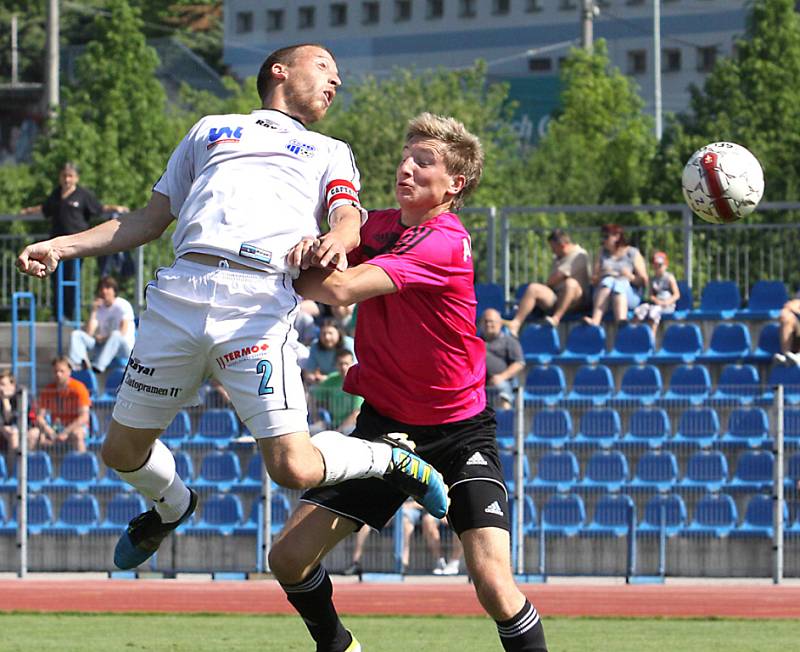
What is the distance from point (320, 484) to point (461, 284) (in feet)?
3.39

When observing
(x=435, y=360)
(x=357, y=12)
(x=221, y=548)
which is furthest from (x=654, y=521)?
(x=357, y=12)

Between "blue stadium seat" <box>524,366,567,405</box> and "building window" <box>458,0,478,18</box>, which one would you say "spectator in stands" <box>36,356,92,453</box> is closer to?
"blue stadium seat" <box>524,366,567,405</box>

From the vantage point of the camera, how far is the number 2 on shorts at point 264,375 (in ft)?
19.1

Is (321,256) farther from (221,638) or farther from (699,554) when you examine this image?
(699,554)

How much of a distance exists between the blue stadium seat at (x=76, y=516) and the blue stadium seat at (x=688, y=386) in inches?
206

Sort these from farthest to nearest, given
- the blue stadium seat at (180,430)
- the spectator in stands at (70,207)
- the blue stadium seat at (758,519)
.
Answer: the spectator in stands at (70,207) < the blue stadium seat at (180,430) < the blue stadium seat at (758,519)

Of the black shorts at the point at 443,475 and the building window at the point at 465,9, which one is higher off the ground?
the building window at the point at 465,9

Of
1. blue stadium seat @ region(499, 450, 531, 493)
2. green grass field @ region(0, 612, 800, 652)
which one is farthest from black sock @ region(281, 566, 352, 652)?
blue stadium seat @ region(499, 450, 531, 493)

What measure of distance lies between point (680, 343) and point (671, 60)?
49.4 metres

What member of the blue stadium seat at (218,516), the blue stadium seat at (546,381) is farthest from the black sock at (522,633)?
the blue stadium seat at (546,381)

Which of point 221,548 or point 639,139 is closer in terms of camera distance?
point 221,548

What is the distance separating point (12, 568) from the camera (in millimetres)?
14266

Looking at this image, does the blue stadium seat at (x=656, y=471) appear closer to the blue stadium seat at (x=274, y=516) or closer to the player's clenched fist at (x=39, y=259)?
the blue stadium seat at (x=274, y=516)

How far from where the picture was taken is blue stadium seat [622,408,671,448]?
1408cm
